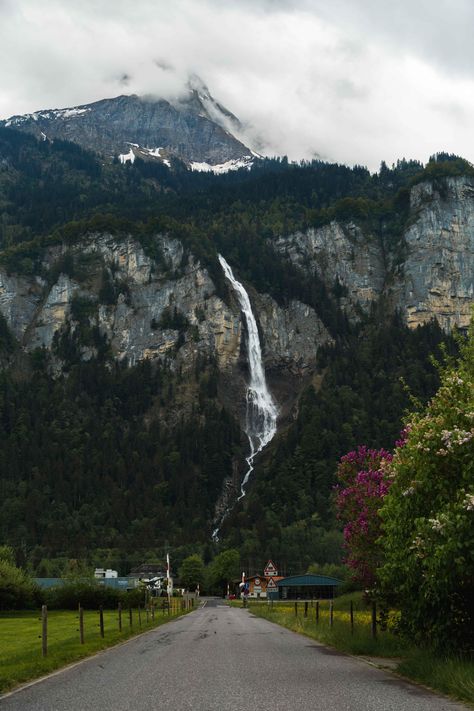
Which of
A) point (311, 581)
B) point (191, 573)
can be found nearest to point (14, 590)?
point (311, 581)

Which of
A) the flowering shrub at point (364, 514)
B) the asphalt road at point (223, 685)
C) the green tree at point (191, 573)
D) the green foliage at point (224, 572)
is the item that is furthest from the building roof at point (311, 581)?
the asphalt road at point (223, 685)

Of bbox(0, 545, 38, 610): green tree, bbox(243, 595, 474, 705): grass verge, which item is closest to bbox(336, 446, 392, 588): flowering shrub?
bbox(243, 595, 474, 705): grass verge

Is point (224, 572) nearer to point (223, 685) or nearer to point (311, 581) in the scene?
point (311, 581)

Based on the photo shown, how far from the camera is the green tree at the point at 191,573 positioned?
159 meters

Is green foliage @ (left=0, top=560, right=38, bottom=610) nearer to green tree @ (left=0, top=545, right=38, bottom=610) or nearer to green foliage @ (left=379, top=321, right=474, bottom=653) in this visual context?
green tree @ (left=0, top=545, right=38, bottom=610)

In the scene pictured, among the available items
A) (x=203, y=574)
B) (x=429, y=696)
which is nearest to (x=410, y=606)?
(x=429, y=696)

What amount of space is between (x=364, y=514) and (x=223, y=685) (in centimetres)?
1613

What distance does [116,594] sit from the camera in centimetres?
7038

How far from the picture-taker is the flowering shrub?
97.6ft

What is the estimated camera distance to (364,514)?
29.8 m

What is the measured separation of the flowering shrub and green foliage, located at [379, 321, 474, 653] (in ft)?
37.6

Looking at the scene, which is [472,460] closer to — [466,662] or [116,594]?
[466,662]

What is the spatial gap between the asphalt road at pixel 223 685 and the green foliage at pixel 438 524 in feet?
5.52

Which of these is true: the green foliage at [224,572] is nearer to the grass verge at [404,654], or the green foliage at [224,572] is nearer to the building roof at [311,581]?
the building roof at [311,581]
